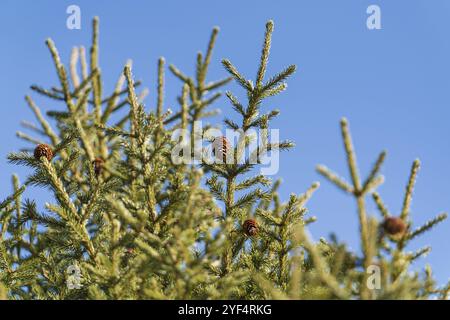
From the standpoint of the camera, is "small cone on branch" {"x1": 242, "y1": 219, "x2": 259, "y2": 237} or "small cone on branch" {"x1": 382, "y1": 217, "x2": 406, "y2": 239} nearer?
"small cone on branch" {"x1": 382, "y1": 217, "x2": 406, "y2": 239}

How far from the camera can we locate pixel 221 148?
5.80 m

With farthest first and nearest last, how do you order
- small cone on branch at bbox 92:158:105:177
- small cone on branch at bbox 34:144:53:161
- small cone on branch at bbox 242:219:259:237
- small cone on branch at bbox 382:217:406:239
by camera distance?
small cone on branch at bbox 92:158:105:177 → small cone on branch at bbox 242:219:259:237 → small cone on branch at bbox 34:144:53:161 → small cone on branch at bbox 382:217:406:239

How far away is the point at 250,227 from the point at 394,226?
2.12 metres

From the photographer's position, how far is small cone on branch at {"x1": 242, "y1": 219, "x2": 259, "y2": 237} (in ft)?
18.1

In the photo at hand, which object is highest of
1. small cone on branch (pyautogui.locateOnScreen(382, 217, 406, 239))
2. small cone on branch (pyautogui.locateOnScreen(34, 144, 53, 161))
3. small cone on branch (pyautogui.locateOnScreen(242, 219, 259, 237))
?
small cone on branch (pyautogui.locateOnScreen(34, 144, 53, 161))

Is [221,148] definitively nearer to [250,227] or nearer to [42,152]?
[250,227]

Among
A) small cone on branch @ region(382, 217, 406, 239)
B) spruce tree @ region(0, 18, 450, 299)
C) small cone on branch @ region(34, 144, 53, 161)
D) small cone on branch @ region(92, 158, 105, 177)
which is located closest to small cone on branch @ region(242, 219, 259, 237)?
spruce tree @ region(0, 18, 450, 299)

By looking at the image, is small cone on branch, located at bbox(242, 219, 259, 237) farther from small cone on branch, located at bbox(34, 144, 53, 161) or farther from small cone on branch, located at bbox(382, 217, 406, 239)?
small cone on branch, located at bbox(34, 144, 53, 161)

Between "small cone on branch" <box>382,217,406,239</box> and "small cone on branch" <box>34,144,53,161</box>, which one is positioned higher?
"small cone on branch" <box>34,144,53,161</box>

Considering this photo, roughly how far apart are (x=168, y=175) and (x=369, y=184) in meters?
2.81

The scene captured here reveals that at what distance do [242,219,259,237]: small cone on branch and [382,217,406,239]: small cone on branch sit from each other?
2.01 metres

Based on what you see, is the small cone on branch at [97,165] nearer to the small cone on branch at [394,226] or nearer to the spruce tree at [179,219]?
the spruce tree at [179,219]

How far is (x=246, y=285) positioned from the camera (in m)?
5.39

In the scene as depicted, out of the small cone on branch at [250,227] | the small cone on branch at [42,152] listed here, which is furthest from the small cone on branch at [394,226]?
the small cone on branch at [42,152]
